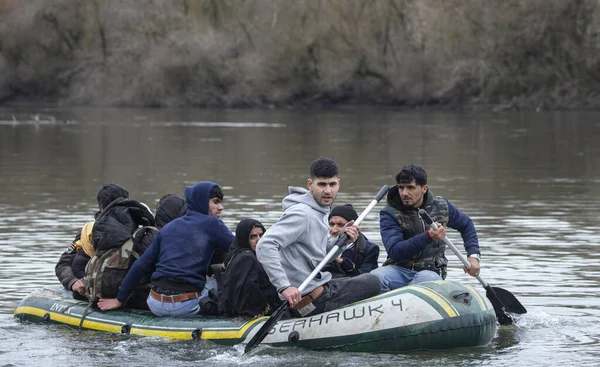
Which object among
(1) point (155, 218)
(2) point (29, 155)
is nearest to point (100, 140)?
(2) point (29, 155)

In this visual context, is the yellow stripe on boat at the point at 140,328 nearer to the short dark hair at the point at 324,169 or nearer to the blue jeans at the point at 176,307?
the blue jeans at the point at 176,307

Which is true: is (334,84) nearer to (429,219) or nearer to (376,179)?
(376,179)

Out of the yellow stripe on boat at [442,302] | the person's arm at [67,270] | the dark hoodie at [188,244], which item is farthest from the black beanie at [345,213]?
the person's arm at [67,270]

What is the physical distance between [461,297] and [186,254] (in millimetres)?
2398

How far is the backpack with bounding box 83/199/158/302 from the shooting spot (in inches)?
462

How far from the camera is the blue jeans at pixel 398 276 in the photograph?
11.5 m

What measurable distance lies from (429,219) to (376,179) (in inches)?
584

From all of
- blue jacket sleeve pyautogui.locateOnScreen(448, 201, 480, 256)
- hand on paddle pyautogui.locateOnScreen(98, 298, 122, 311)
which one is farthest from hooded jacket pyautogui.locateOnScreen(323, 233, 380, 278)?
hand on paddle pyautogui.locateOnScreen(98, 298, 122, 311)

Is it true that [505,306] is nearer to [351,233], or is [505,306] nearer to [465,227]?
[465,227]

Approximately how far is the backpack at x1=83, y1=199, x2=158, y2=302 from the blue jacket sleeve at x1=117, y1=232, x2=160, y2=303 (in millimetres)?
215

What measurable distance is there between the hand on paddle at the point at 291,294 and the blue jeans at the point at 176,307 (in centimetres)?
135

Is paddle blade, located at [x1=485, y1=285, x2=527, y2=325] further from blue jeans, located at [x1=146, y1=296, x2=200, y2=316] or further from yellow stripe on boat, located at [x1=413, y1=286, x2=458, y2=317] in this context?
blue jeans, located at [x1=146, y1=296, x2=200, y2=316]

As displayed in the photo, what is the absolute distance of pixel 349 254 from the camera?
1240cm

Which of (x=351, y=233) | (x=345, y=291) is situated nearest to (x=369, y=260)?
(x=345, y=291)
